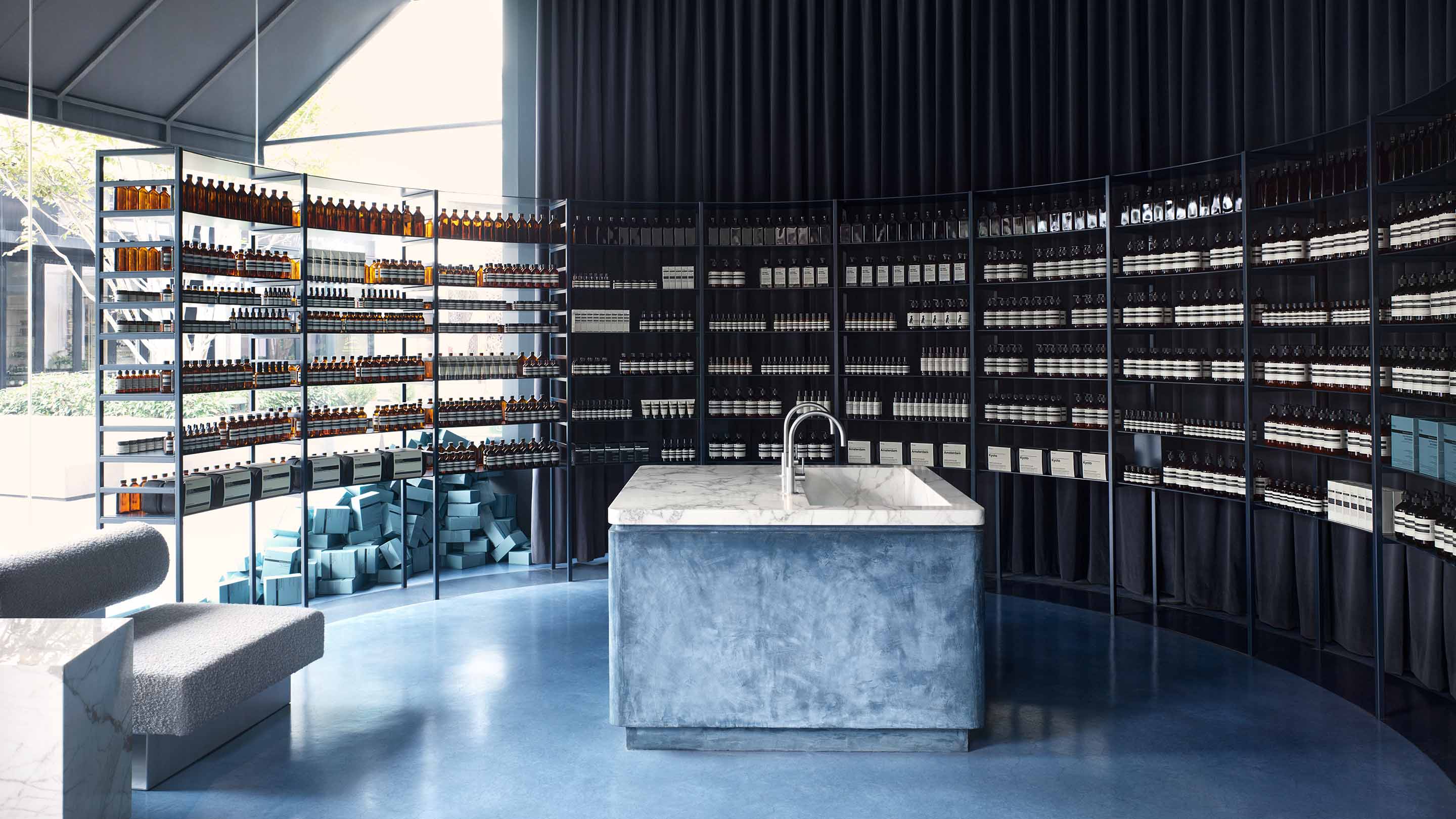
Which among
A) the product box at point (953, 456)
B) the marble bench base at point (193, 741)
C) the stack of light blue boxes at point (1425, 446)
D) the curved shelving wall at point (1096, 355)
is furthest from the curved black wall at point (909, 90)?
the marble bench base at point (193, 741)

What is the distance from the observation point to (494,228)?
6.80m

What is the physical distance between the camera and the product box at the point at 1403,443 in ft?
13.0

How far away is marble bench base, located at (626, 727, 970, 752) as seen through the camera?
3848mm

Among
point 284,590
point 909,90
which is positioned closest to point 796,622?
point 284,590

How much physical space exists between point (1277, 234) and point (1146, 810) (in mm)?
3213

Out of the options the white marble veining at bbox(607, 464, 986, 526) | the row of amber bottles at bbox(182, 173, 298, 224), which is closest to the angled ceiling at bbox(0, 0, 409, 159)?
the row of amber bottles at bbox(182, 173, 298, 224)

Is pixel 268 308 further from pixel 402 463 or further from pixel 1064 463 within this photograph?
pixel 1064 463

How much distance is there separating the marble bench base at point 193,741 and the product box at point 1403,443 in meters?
4.60

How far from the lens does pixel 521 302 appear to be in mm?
6605

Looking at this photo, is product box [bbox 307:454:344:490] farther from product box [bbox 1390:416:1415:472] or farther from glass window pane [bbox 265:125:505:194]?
product box [bbox 1390:416:1415:472]

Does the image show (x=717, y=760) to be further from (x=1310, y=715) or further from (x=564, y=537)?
(x=564, y=537)

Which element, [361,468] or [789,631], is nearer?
[789,631]

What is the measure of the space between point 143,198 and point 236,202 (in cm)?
50

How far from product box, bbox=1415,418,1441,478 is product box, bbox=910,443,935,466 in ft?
10.1
